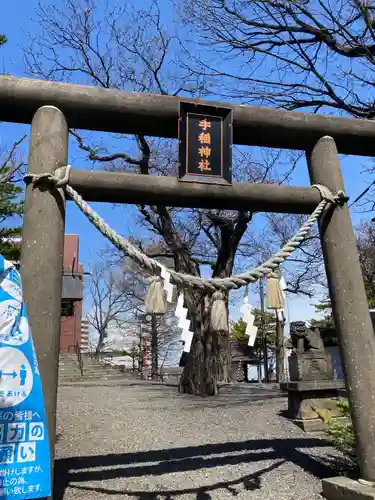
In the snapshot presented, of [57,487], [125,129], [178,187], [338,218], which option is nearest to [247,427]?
[57,487]

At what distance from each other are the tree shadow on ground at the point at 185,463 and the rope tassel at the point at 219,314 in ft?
5.74

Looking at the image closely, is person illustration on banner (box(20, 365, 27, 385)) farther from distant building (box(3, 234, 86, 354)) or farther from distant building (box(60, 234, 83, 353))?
distant building (box(60, 234, 83, 353))

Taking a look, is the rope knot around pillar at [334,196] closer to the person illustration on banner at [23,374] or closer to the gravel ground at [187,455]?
the gravel ground at [187,455]

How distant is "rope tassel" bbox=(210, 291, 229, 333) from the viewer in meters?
4.25

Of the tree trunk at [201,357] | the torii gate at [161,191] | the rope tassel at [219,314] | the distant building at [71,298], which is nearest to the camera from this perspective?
the torii gate at [161,191]

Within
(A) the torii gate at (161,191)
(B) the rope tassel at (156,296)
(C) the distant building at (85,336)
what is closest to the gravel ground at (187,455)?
(A) the torii gate at (161,191)

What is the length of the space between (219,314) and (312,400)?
190 inches

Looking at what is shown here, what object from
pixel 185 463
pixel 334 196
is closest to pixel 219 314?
pixel 334 196

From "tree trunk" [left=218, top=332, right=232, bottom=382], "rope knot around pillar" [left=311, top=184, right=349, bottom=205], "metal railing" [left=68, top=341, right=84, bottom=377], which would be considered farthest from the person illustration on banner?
"metal railing" [left=68, top=341, right=84, bottom=377]

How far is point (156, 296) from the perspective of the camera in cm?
386

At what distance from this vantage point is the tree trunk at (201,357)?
40.3 feet

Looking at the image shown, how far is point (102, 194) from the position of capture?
420 cm

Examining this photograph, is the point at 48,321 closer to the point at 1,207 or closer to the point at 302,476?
the point at 302,476

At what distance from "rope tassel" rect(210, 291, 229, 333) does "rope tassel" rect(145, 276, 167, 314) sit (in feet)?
2.12
